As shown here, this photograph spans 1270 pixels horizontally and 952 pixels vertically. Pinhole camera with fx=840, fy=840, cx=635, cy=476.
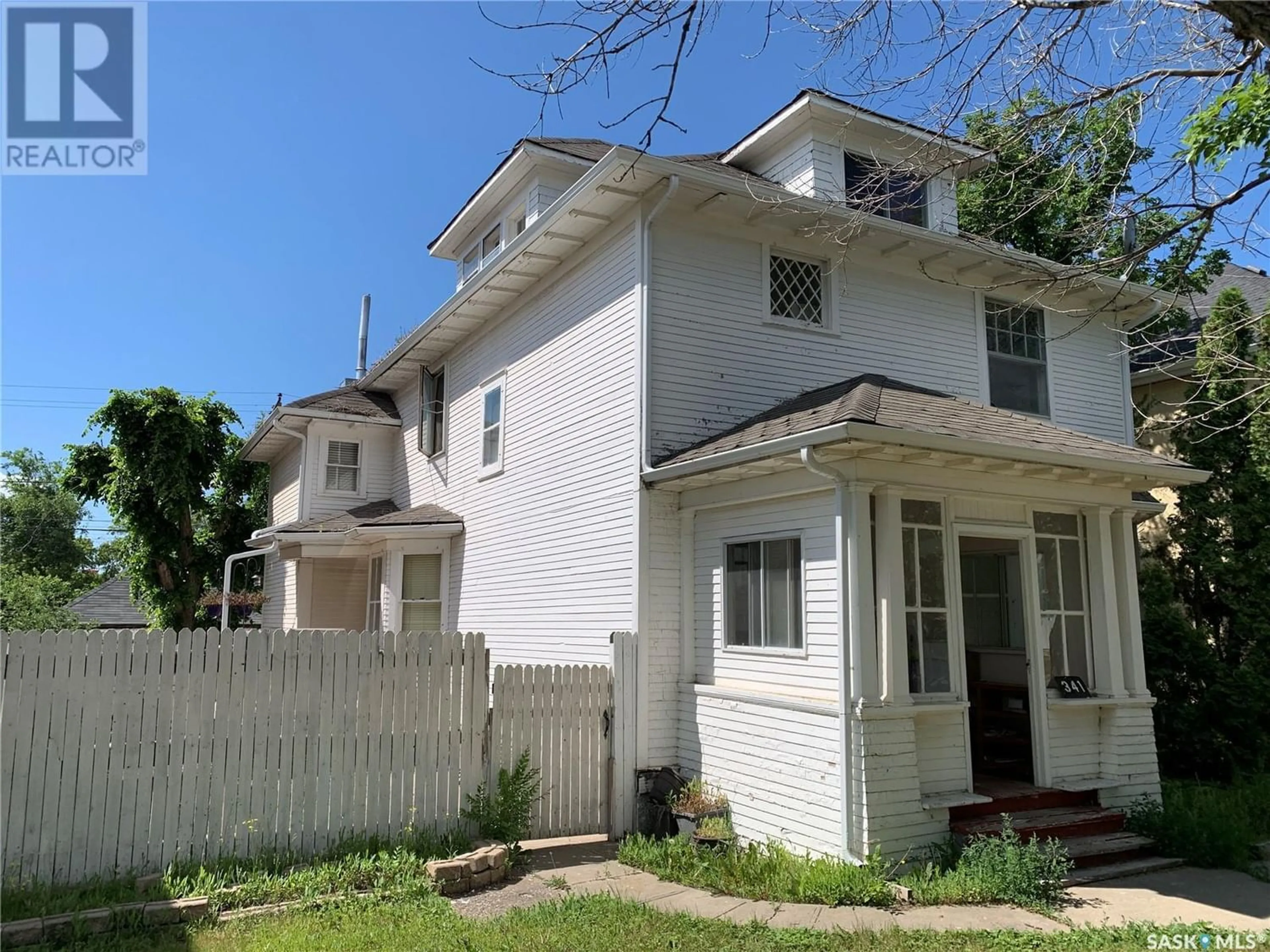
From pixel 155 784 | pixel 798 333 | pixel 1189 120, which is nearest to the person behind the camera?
pixel 1189 120

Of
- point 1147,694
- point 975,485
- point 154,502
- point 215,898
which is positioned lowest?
point 215,898

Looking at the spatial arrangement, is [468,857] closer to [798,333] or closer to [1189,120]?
[798,333]

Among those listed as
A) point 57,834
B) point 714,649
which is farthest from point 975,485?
point 57,834

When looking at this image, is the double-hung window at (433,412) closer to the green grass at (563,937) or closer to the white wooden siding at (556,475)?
the white wooden siding at (556,475)

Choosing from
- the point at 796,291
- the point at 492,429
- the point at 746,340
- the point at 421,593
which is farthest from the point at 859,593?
the point at 421,593

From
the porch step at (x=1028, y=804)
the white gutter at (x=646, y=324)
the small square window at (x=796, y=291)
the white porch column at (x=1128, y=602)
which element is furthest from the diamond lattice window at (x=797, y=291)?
the porch step at (x=1028, y=804)

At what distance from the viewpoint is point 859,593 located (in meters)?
6.66

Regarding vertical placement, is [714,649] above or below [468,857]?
above

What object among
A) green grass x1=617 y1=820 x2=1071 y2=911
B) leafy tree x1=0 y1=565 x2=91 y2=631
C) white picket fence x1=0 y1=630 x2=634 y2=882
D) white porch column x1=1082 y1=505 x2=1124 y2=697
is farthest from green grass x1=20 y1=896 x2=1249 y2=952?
leafy tree x1=0 y1=565 x2=91 y2=631

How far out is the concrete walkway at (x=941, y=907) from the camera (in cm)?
562

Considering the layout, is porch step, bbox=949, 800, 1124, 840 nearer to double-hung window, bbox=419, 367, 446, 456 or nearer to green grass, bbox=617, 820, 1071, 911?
green grass, bbox=617, 820, 1071, 911

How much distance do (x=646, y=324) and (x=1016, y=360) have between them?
5965mm

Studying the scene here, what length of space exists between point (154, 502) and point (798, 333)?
15.6 m

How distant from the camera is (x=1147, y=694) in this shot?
8.16 metres
